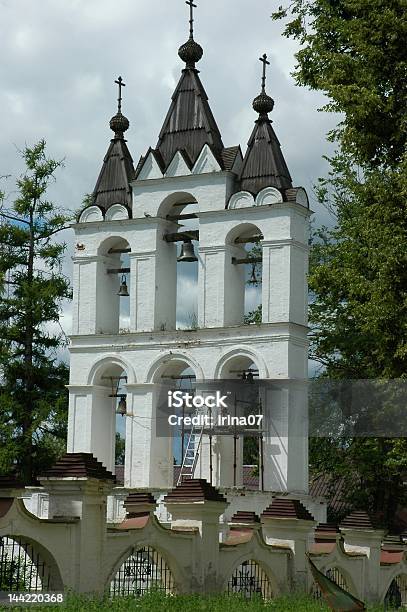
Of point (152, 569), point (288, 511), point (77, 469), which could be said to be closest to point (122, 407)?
point (288, 511)

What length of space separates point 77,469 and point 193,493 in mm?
2590

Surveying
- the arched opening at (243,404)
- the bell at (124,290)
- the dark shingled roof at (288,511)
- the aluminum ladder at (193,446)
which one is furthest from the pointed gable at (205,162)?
the dark shingled roof at (288,511)

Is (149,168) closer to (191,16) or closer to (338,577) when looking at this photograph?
(191,16)

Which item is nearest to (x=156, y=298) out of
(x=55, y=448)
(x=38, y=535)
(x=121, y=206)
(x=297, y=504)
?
(x=121, y=206)

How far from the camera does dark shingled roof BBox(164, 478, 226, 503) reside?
15961 mm

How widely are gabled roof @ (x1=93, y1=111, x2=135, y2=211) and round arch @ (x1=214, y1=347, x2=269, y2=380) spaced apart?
450 cm

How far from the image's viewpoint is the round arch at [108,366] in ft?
94.1

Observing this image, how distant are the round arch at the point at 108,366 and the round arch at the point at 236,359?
218cm

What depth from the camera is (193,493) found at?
16016 mm

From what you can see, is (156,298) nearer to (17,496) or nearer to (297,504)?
(297,504)

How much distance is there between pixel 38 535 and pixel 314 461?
21776mm

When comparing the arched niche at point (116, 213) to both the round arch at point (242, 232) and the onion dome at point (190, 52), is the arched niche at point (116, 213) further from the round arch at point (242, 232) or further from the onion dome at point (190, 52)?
the onion dome at point (190, 52)

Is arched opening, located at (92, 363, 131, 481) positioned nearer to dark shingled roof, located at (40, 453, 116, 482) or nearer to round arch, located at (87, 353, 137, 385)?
round arch, located at (87, 353, 137, 385)

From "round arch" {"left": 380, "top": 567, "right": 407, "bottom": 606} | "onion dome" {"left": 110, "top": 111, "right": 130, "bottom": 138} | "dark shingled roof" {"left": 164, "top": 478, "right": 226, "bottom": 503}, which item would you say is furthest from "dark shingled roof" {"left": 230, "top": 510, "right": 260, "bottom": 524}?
"onion dome" {"left": 110, "top": 111, "right": 130, "bottom": 138}
